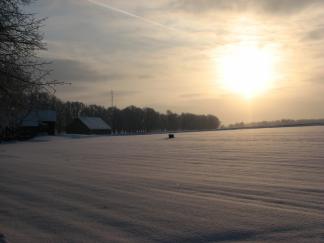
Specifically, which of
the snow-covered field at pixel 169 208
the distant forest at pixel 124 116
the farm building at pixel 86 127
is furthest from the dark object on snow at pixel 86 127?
the snow-covered field at pixel 169 208

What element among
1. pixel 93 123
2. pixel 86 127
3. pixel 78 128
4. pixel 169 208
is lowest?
pixel 169 208

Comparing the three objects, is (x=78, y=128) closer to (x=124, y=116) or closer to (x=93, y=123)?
(x=93, y=123)

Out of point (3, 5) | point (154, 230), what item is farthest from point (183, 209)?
point (3, 5)

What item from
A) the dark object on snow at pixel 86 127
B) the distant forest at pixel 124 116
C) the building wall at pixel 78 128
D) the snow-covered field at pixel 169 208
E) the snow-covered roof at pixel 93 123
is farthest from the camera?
the distant forest at pixel 124 116

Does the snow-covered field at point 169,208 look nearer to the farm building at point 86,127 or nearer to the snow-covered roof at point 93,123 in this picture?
the farm building at point 86,127

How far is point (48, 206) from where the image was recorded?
1067 cm

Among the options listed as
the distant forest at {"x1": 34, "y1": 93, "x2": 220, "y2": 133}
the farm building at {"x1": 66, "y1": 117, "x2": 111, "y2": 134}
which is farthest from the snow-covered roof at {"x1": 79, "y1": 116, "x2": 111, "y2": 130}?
the distant forest at {"x1": 34, "y1": 93, "x2": 220, "y2": 133}

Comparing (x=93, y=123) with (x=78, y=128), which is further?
(x=93, y=123)

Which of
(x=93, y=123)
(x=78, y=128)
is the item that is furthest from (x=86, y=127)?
(x=93, y=123)

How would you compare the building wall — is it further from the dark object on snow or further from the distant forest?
the distant forest

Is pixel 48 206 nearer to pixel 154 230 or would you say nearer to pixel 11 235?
pixel 11 235

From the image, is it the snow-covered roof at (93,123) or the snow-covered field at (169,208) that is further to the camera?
the snow-covered roof at (93,123)

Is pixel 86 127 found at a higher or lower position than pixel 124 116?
lower

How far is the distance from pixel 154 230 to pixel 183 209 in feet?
5.73
